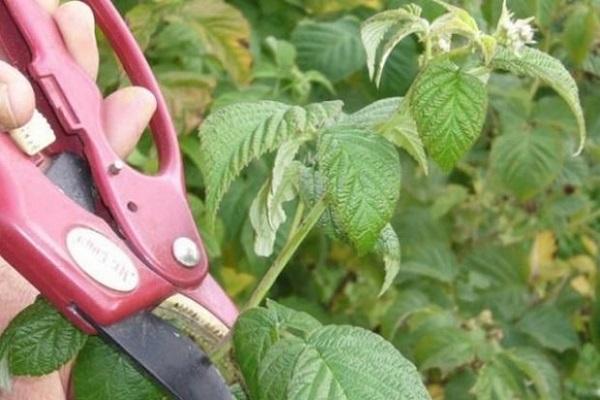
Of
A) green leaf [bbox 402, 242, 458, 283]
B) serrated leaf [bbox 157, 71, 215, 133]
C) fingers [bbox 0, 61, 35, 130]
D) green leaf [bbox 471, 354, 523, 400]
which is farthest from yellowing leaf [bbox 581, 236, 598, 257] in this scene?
fingers [bbox 0, 61, 35, 130]

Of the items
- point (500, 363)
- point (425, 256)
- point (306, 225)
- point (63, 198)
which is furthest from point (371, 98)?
point (63, 198)

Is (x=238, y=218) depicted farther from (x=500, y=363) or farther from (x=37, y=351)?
(x=37, y=351)

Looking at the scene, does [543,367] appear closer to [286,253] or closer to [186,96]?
[186,96]

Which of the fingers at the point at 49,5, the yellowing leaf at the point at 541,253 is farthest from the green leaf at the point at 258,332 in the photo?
the yellowing leaf at the point at 541,253

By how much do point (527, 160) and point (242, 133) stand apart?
0.70 metres

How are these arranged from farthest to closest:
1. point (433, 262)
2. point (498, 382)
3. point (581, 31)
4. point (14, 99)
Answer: point (433, 262), point (581, 31), point (498, 382), point (14, 99)

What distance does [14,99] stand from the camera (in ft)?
2.58

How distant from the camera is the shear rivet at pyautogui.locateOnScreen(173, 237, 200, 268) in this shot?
0.87 m

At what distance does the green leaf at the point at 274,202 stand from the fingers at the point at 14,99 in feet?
0.59

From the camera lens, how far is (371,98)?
5.23 ft

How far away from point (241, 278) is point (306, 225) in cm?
67

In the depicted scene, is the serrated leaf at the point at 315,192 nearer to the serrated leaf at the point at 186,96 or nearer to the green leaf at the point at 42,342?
the green leaf at the point at 42,342

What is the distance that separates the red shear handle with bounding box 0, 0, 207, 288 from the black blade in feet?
0.04

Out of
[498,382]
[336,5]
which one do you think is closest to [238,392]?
[498,382]
